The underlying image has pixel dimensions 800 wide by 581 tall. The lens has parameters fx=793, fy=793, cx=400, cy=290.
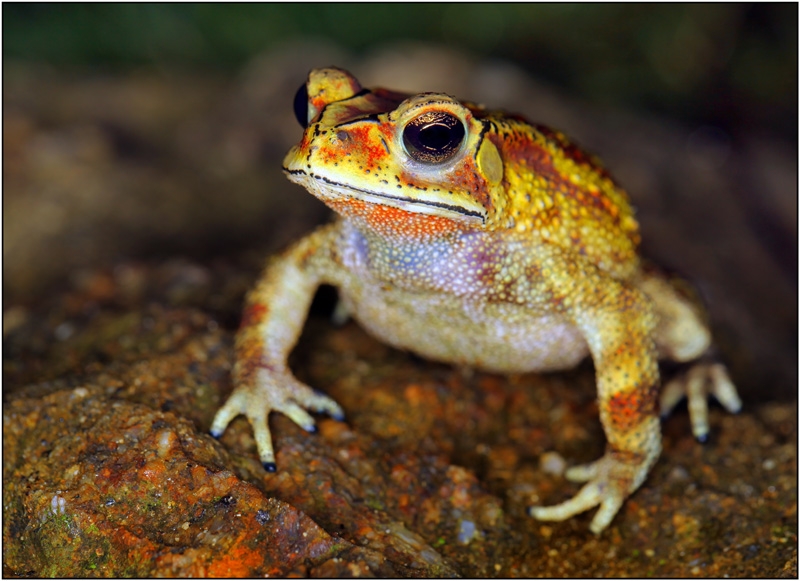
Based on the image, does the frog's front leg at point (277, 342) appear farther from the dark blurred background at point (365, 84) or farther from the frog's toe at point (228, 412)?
the dark blurred background at point (365, 84)

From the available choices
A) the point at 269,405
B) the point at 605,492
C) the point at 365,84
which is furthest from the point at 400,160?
the point at 365,84

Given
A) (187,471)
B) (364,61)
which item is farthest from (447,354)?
(364,61)

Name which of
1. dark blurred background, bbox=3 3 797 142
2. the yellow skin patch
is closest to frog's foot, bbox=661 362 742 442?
the yellow skin patch

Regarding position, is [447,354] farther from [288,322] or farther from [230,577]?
[230,577]

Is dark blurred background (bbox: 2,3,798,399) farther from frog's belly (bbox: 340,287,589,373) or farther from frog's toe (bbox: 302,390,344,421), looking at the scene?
frog's toe (bbox: 302,390,344,421)

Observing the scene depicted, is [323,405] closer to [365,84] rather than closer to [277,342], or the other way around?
[277,342]

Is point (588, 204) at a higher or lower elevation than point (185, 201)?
higher

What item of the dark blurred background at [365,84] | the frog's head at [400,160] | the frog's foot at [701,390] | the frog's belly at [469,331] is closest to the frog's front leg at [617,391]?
the frog's belly at [469,331]
